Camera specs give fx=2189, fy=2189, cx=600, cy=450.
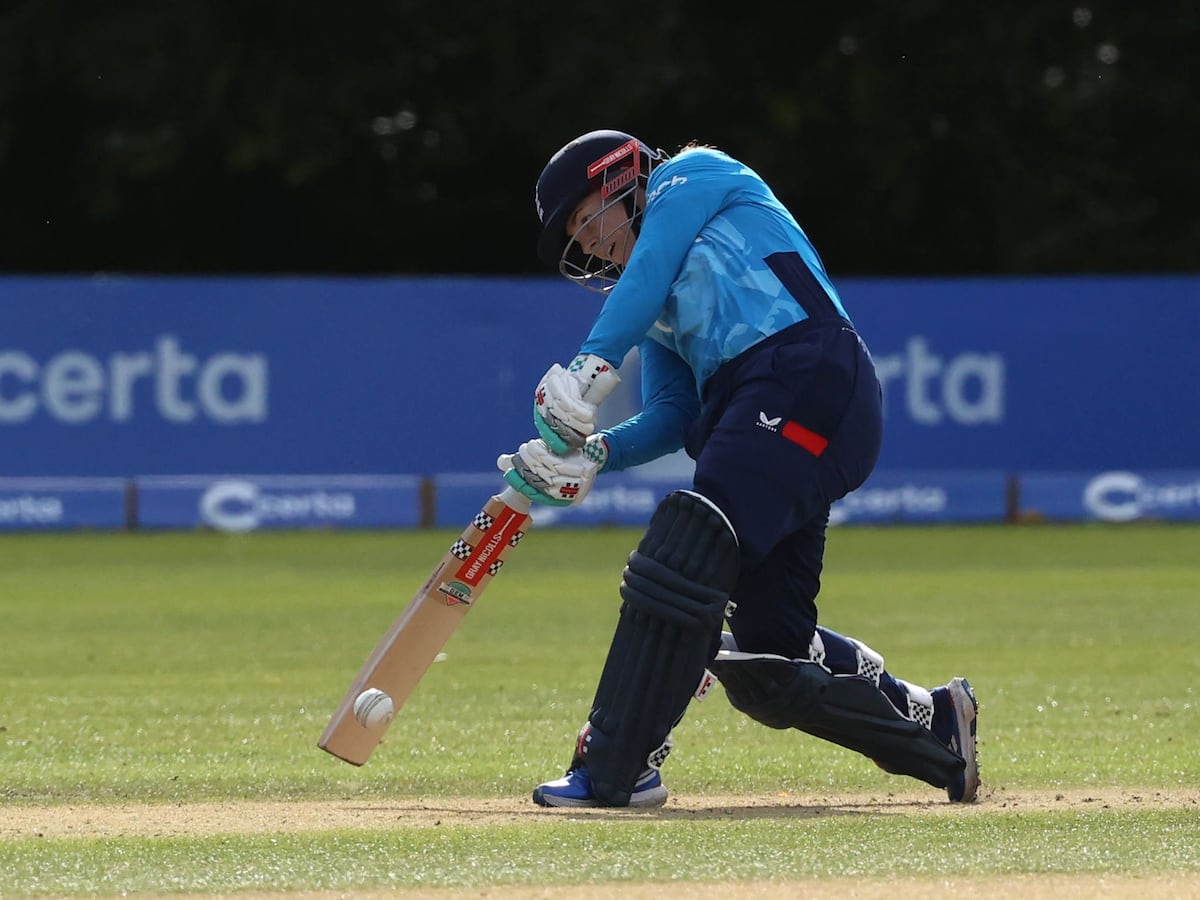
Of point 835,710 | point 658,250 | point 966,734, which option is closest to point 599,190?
point 658,250

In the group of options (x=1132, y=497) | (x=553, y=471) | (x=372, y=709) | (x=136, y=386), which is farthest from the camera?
(x=1132, y=497)

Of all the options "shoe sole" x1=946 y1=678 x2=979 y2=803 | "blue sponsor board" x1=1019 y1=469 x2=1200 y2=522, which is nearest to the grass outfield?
"shoe sole" x1=946 y1=678 x2=979 y2=803

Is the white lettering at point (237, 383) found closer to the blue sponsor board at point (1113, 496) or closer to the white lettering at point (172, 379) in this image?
the white lettering at point (172, 379)

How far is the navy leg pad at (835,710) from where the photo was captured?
5.79 m

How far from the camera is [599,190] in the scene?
19.4 feet

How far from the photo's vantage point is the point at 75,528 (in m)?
19.6

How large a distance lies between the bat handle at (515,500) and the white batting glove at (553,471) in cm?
7

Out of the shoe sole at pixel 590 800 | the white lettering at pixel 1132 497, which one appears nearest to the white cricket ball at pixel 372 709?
the shoe sole at pixel 590 800

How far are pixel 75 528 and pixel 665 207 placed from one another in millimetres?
14777

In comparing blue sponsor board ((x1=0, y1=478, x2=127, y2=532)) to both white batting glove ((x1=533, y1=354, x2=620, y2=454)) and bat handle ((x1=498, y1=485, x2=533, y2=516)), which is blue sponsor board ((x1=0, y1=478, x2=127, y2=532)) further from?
white batting glove ((x1=533, y1=354, x2=620, y2=454))

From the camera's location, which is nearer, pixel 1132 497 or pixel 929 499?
pixel 929 499

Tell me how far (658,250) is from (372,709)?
1.49 m

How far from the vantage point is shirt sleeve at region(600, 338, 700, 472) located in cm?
609

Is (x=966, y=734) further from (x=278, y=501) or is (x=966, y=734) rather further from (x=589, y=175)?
(x=278, y=501)
